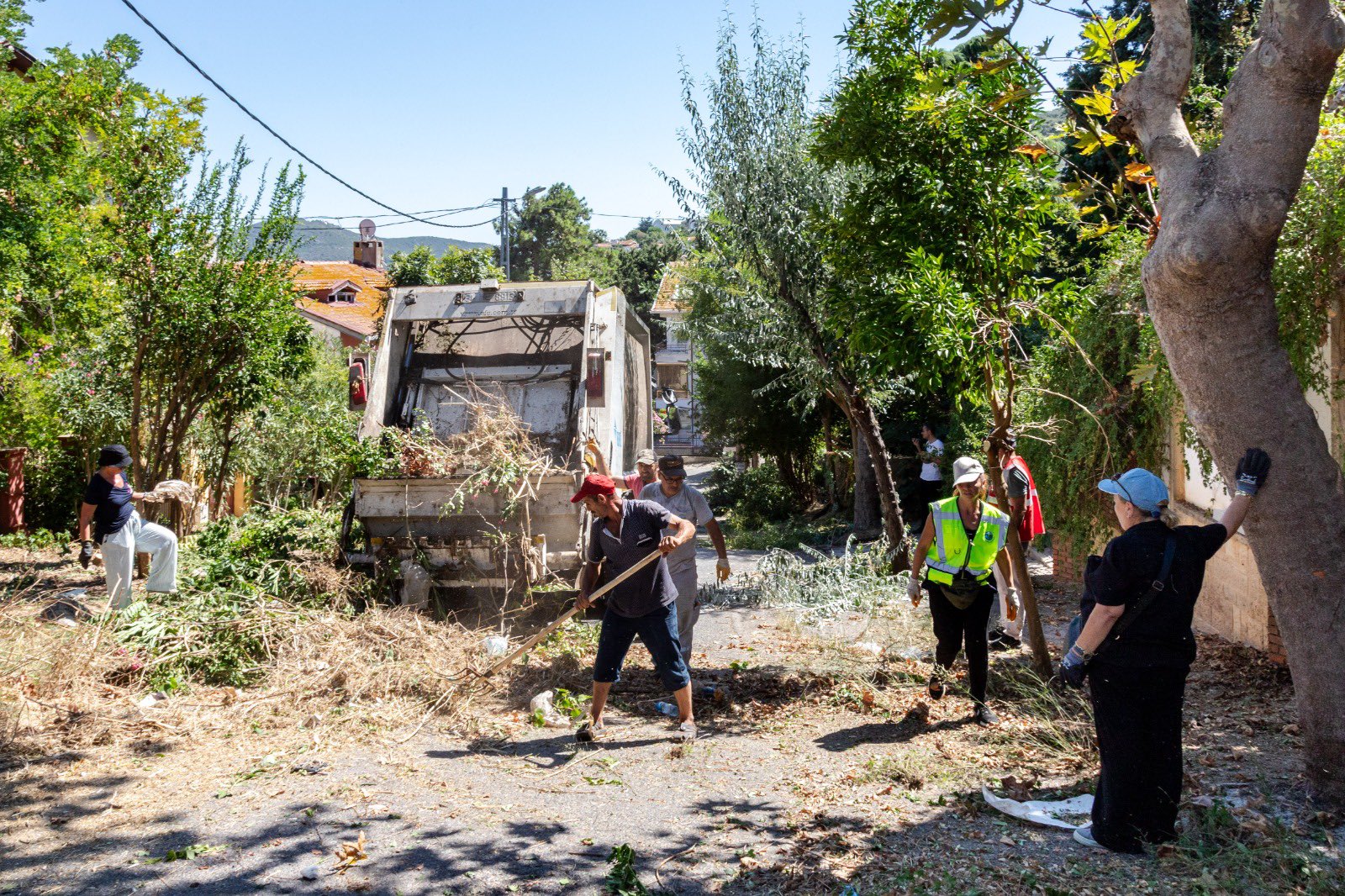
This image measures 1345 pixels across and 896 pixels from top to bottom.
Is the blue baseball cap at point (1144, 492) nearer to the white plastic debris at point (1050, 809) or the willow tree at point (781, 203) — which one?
the white plastic debris at point (1050, 809)

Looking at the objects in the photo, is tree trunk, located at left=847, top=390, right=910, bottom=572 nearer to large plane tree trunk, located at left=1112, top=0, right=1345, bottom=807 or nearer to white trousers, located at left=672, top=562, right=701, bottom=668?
white trousers, located at left=672, top=562, right=701, bottom=668

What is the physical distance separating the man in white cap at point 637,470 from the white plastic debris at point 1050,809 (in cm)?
322

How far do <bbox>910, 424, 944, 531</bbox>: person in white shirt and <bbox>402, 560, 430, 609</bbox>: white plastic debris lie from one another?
7.50 meters

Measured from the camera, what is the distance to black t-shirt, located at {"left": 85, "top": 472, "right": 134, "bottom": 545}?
791cm

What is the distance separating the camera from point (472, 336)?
10000 millimetres

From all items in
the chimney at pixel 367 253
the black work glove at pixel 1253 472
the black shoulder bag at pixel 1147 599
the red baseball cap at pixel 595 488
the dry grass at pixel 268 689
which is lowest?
the dry grass at pixel 268 689

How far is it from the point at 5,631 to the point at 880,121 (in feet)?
20.5

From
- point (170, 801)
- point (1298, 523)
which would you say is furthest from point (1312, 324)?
point (170, 801)

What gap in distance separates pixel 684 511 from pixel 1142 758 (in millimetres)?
3275

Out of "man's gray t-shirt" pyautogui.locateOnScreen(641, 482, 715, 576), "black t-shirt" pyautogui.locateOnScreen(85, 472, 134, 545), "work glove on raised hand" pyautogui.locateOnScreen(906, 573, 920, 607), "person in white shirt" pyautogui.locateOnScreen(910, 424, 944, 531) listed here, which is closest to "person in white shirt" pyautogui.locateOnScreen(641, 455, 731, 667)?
"man's gray t-shirt" pyautogui.locateOnScreen(641, 482, 715, 576)

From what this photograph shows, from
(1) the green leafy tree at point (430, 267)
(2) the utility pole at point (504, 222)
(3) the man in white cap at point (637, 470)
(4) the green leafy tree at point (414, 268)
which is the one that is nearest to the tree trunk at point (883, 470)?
(3) the man in white cap at point (637, 470)

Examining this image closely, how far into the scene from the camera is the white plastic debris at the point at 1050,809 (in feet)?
14.3

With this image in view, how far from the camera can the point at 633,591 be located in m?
5.83

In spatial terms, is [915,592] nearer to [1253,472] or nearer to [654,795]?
[654,795]
